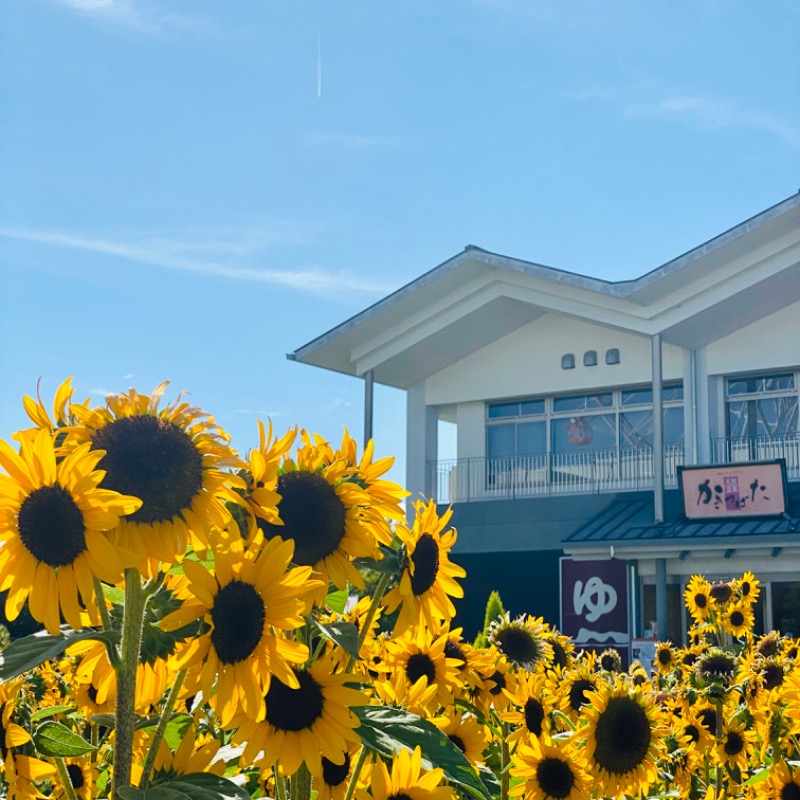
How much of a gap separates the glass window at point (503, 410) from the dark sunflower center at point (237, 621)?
1028 inches

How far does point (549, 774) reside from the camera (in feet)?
11.2

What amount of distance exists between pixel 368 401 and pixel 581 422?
463 centimetres

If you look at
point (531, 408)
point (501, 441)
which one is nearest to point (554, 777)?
point (531, 408)

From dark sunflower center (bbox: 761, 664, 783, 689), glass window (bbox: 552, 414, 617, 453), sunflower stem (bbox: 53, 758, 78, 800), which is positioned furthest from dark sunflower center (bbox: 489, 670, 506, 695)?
glass window (bbox: 552, 414, 617, 453)

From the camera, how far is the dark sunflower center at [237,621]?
1.85 m

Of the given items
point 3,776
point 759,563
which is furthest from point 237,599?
point 759,563

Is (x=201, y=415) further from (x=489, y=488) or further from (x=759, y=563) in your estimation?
(x=489, y=488)

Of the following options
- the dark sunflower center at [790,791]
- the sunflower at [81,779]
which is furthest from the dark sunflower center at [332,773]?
the dark sunflower center at [790,791]

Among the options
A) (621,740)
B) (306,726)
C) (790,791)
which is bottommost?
(790,791)

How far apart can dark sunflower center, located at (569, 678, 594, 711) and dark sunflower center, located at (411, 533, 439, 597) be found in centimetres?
236

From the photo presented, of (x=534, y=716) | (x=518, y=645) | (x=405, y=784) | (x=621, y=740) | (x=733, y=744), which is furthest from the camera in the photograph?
(x=733, y=744)

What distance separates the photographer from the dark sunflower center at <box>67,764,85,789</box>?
122 inches

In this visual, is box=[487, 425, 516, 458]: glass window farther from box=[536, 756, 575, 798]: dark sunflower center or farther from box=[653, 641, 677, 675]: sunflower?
box=[536, 756, 575, 798]: dark sunflower center

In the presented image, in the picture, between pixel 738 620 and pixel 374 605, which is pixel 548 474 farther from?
pixel 374 605
